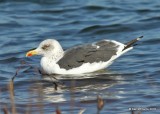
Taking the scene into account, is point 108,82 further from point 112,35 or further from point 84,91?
point 112,35

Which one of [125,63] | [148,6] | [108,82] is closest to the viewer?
[108,82]

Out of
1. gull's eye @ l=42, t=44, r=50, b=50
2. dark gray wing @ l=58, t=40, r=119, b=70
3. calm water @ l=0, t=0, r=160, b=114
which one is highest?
gull's eye @ l=42, t=44, r=50, b=50

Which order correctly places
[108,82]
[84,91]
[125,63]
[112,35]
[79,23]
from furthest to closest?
[79,23] → [112,35] → [125,63] → [108,82] → [84,91]

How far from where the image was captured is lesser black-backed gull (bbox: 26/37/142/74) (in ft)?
35.0

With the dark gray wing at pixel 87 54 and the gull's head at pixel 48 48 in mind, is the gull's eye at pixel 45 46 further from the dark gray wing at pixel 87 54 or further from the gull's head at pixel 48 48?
the dark gray wing at pixel 87 54

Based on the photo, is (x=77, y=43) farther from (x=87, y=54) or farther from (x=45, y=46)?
(x=87, y=54)

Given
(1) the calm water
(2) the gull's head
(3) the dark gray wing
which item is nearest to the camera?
(1) the calm water

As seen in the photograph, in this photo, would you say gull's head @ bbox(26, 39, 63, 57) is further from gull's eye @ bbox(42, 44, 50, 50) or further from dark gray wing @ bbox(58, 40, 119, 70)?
dark gray wing @ bbox(58, 40, 119, 70)

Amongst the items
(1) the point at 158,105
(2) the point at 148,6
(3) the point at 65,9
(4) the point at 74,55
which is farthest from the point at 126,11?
(1) the point at 158,105

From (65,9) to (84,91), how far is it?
286 inches

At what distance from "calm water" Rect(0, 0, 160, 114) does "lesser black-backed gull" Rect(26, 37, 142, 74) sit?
16 cm

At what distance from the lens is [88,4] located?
1662 cm

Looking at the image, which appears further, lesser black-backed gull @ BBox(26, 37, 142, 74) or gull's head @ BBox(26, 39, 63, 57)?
gull's head @ BBox(26, 39, 63, 57)

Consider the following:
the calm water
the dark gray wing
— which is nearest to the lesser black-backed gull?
the dark gray wing
